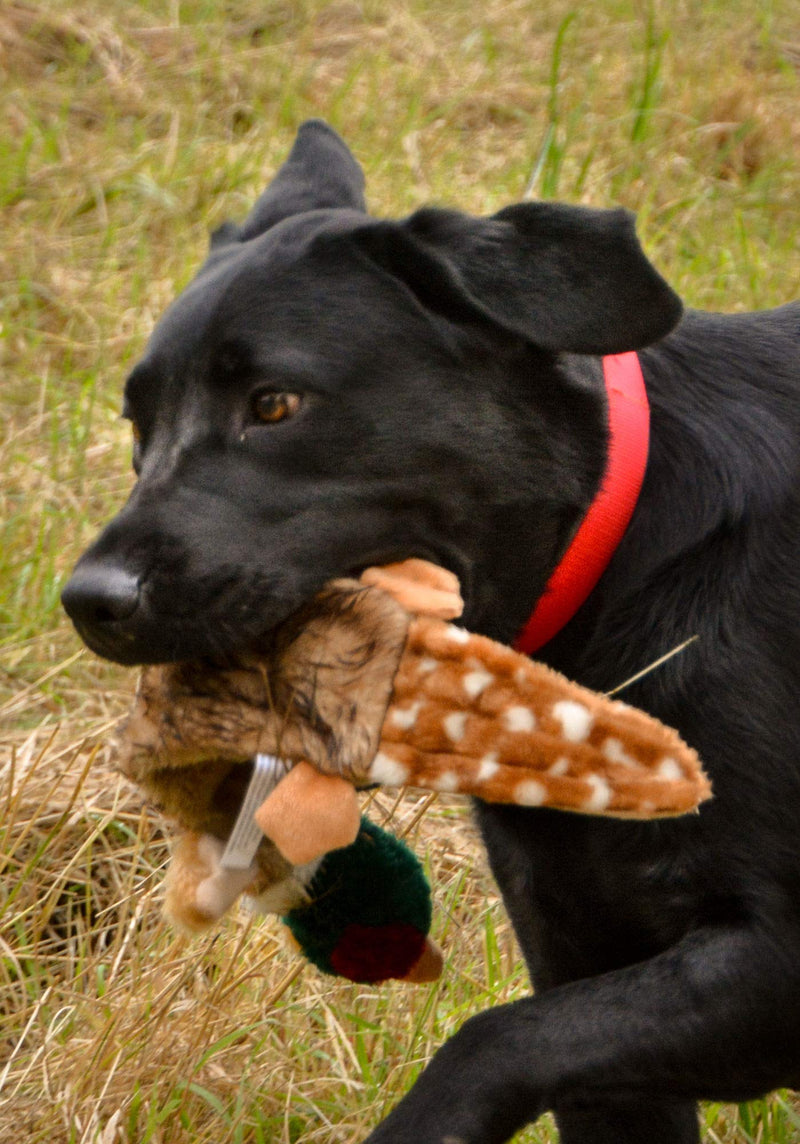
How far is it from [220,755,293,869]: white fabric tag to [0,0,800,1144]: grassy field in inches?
16.1

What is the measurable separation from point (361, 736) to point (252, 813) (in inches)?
9.9

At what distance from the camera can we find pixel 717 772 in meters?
2.06

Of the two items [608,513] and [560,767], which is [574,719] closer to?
[560,767]

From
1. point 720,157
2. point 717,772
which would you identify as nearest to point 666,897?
point 717,772

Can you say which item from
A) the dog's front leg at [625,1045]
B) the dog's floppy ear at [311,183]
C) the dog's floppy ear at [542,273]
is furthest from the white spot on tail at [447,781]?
the dog's floppy ear at [311,183]

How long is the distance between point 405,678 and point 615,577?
46 centimetres

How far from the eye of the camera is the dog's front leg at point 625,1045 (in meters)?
1.95

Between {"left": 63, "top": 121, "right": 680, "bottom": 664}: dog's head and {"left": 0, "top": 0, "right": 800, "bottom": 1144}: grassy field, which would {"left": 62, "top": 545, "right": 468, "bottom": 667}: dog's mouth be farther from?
{"left": 0, "top": 0, "right": 800, "bottom": 1144}: grassy field

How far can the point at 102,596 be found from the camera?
1.96 metres

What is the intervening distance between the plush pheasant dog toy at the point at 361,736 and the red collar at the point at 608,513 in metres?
0.21

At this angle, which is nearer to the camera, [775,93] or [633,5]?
[775,93]

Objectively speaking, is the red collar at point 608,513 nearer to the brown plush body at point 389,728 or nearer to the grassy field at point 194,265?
the brown plush body at point 389,728

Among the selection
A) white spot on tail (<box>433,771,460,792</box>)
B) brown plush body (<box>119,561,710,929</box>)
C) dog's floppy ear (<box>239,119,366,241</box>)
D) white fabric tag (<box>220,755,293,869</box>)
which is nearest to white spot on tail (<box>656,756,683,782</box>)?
brown plush body (<box>119,561,710,929</box>)

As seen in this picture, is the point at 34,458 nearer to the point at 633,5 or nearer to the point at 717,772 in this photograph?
the point at 717,772
